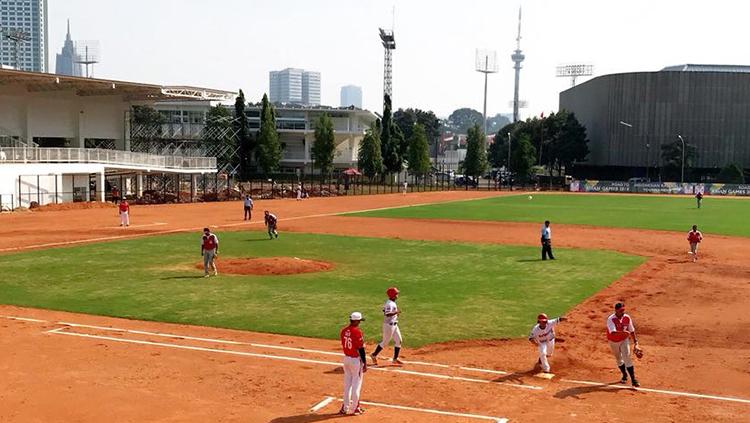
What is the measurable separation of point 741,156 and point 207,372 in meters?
124

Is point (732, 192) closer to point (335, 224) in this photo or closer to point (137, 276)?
point (335, 224)

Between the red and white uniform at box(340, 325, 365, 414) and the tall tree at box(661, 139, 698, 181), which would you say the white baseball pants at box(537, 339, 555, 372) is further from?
the tall tree at box(661, 139, 698, 181)

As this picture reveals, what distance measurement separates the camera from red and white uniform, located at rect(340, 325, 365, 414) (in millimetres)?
12172

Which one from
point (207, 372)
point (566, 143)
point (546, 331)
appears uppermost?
point (566, 143)

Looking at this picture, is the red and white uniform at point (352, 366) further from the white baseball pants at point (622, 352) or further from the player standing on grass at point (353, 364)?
the white baseball pants at point (622, 352)

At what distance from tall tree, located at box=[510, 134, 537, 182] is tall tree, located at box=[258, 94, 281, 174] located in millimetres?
44238

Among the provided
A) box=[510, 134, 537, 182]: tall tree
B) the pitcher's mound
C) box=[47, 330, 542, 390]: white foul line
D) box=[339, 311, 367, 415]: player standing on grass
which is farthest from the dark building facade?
box=[339, 311, 367, 415]: player standing on grass

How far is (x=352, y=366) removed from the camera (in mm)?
12180

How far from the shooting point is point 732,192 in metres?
102

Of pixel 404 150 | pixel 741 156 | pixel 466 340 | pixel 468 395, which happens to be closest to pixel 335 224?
pixel 466 340

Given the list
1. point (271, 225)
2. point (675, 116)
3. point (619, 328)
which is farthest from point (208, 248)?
point (675, 116)

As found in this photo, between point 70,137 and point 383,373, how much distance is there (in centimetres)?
6256

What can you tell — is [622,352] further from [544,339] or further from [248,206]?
[248,206]

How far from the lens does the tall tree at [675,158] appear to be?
11619cm
